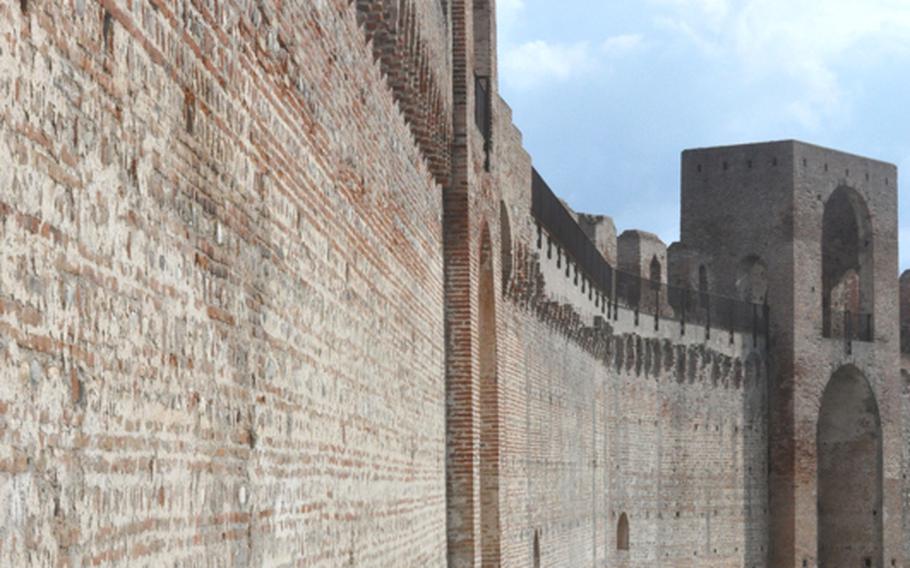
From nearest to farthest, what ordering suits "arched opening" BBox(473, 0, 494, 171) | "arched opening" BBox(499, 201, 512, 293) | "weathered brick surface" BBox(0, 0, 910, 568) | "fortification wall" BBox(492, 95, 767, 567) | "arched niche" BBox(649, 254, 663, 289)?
1. "weathered brick surface" BBox(0, 0, 910, 568)
2. "arched opening" BBox(473, 0, 494, 171)
3. "arched opening" BBox(499, 201, 512, 293)
4. "fortification wall" BBox(492, 95, 767, 567)
5. "arched niche" BBox(649, 254, 663, 289)

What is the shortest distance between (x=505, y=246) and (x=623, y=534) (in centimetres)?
1265

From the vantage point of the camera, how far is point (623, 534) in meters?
28.5

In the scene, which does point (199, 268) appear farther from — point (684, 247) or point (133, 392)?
point (684, 247)

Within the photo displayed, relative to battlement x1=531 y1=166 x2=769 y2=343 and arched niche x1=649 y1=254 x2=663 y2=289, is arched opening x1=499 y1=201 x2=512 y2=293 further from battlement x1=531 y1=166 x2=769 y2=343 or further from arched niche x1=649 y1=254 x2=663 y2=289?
arched niche x1=649 y1=254 x2=663 y2=289

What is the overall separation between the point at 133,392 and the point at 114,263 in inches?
15.3

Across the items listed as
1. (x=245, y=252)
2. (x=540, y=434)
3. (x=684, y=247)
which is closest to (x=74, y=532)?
(x=245, y=252)

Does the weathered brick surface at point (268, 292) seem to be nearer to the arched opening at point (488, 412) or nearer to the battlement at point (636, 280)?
the arched opening at point (488, 412)

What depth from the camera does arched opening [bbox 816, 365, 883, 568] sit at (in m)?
34.7

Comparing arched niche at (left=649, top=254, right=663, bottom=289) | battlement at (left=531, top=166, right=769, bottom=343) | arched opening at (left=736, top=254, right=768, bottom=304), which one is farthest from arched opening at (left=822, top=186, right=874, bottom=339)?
arched niche at (left=649, top=254, right=663, bottom=289)

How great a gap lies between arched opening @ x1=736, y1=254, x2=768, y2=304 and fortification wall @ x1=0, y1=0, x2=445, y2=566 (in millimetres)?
26737

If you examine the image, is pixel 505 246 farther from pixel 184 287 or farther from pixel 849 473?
pixel 849 473

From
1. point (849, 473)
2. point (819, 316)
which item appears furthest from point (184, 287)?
point (849, 473)

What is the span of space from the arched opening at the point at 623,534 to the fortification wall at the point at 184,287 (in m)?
20.0

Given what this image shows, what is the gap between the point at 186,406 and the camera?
4.62 meters
